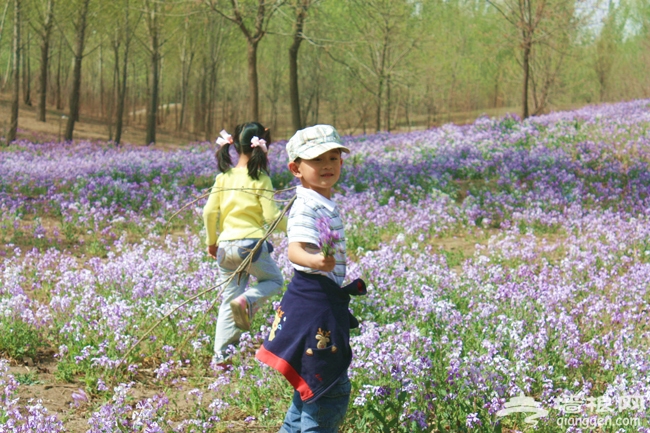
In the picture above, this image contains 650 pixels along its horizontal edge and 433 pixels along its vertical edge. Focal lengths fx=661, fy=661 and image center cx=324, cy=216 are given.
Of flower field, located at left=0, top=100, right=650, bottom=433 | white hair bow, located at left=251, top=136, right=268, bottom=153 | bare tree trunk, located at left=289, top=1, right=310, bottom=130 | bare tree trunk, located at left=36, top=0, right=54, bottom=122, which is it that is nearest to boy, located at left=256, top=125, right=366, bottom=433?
flower field, located at left=0, top=100, right=650, bottom=433

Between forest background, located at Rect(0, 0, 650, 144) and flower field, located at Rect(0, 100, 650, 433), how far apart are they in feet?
19.3

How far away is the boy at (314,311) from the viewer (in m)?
3.37

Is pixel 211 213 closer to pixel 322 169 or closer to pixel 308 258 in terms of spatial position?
pixel 322 169

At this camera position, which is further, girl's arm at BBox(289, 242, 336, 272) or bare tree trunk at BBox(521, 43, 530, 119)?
bare tree trunk at BBox(521, 43, 530, 119)

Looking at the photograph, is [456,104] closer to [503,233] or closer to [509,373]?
[503,233]

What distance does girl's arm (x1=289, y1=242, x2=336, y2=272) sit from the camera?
10.4 feet

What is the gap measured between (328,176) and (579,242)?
654 cm

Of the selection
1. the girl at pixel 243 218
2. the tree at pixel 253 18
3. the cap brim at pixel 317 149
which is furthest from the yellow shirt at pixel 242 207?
the tree at pixel 253 18

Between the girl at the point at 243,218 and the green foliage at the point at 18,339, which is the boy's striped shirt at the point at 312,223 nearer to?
the girl at the point at 243,218

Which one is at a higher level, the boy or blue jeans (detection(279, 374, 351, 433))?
the boy

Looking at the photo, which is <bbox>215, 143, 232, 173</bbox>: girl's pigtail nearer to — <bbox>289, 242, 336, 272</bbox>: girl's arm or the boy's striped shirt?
the boy's striped shirt

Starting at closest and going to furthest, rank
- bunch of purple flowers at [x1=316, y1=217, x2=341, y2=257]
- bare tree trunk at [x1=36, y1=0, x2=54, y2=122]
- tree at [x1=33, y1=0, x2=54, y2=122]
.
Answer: bunch of purple flowers at [x1=316, y1=217, x2=341, y2=257]
bare tree trunk at [x1=36, y1=0, x2=54, y2=122]
tree at [x1=33, y1=0, x2=54, y2=122]

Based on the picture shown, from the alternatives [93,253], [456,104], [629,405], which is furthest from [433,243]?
[456,104]

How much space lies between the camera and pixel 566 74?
1448 inches
